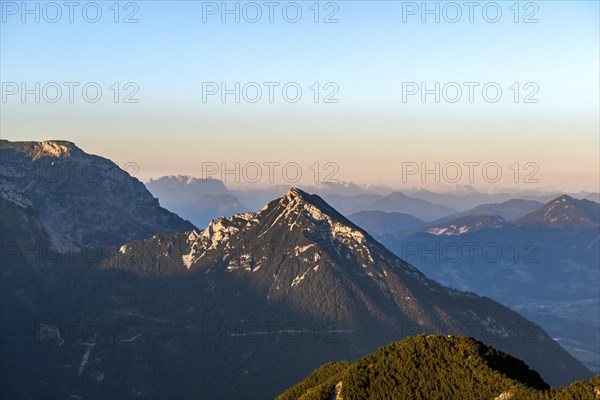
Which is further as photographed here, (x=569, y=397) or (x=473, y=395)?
(x=473, y=395)

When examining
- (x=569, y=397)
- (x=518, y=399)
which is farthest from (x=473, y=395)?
(x=569, y=397)

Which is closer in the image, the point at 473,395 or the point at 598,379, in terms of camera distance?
the point at 598,379

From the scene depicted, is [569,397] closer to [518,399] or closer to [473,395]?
[518,399]

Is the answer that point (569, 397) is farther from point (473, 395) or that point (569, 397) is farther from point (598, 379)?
point (473, 395)

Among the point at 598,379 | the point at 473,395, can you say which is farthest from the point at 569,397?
the point at 473,395
